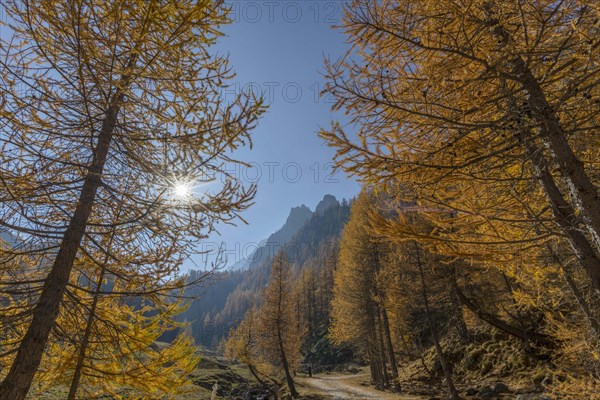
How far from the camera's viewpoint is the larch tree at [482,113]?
303 cm

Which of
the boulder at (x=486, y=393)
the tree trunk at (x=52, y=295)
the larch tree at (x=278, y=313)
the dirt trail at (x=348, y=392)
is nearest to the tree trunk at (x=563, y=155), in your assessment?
the tree trunk at (x=52, y=295)

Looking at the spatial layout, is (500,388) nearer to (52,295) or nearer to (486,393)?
(486,393)

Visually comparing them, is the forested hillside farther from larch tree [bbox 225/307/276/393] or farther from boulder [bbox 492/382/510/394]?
larch tree [bbox 225/307/276/393]

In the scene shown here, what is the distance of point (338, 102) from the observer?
13.3 feet

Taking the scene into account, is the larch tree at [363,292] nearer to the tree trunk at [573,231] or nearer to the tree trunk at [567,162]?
the tree trunk at [573,231]

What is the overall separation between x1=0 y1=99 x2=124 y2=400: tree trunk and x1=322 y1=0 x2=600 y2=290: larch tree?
306cm

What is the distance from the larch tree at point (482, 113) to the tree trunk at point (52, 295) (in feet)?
10.0

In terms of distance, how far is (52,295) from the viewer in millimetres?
3348

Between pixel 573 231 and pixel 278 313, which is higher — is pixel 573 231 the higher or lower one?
the lower one

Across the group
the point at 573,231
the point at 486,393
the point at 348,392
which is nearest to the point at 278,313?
the point at 348,392

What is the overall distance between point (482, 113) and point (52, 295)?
5.45 m

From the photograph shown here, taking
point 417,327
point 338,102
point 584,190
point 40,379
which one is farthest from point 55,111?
point 417,327

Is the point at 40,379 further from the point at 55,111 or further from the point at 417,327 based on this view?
the point at 417,327

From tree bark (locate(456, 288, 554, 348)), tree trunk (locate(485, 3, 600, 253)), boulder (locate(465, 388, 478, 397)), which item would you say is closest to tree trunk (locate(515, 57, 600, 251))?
tree trunk (locate(485, 3, 600, 253))
